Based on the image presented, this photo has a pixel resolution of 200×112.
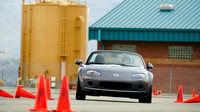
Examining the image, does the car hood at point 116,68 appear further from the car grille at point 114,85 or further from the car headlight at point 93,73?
the car grille at point 114,85

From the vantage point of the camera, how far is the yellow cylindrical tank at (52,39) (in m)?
38.3

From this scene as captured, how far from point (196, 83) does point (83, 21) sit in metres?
12.7

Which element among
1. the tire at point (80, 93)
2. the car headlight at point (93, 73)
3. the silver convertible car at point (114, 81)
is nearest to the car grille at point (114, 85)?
the silver convertible car at point (114, 81)

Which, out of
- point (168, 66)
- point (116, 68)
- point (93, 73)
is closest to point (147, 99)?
point (116, 68)

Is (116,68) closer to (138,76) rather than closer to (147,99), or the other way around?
(138,76)

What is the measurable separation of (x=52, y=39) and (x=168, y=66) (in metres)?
11.3

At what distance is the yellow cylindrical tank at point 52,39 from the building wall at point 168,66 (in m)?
6.59

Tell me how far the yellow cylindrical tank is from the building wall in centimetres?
659

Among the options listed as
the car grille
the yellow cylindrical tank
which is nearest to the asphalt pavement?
the car grille

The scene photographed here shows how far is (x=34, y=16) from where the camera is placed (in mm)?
38906

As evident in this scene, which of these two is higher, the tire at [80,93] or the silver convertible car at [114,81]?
the silver convertible car at [114,81]

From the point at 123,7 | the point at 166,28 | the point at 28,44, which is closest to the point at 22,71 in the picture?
the point at 28,44

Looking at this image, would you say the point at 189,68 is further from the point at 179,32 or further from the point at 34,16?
the point at 34,16

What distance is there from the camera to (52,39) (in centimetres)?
3844
